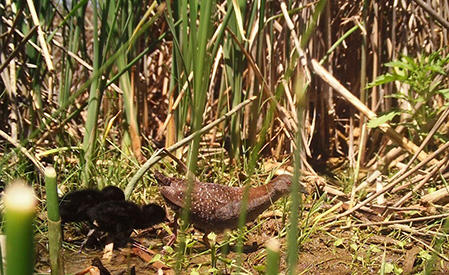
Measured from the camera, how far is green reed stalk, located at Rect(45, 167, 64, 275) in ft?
3.52

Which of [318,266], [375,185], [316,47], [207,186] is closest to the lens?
[318,266]

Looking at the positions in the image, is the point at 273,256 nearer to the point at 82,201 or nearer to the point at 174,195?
the point at 174,195

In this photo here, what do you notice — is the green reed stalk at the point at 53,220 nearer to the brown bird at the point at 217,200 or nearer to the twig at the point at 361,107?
the brown bird at the point at 217,200

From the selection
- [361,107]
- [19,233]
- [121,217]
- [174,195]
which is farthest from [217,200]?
[19,233]

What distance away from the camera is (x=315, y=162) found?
4809mm

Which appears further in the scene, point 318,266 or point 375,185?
point 375,185

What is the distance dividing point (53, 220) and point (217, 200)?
2.03m

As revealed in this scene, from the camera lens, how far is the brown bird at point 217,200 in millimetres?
3146

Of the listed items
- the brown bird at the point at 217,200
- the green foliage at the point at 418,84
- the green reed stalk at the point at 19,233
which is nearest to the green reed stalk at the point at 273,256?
the green reed stalk at the point at 19,233

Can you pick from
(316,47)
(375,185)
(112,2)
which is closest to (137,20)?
(112,2)

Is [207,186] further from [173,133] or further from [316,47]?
[316,47]

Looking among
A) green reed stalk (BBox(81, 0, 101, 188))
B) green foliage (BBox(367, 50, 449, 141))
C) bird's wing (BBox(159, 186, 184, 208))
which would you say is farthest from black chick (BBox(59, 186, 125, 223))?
green foliage (BBox(367, 50, 449, 141))

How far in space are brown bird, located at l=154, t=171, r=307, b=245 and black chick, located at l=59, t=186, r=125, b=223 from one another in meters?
0.27

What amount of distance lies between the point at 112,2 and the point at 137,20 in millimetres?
296
